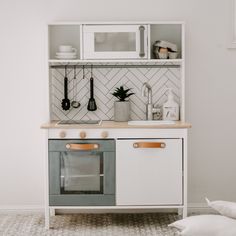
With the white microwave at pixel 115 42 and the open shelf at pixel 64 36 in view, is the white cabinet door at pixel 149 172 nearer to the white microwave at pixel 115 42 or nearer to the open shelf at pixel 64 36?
the white microwave at pixel 115 42

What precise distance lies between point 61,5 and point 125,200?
65.7 inches

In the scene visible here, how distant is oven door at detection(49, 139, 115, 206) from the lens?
3684 millimetres

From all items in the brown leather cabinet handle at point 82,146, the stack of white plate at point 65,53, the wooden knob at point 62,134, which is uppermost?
the stack of white plate at point 65,53

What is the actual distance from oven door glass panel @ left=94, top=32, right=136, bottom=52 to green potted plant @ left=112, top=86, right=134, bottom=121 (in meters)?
0.33

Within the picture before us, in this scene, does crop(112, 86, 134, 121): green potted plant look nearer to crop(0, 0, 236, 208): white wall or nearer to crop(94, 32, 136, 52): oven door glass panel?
crop(94, 32, 136, 52): oven door glass panel

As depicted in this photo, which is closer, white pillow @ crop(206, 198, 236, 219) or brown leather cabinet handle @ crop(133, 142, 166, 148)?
white pillow @ crop(206, 198, 236, 219)

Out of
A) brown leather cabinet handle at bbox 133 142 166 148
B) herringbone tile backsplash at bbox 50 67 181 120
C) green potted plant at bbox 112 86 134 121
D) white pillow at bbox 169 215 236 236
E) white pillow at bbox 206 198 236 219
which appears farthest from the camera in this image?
herringbone tile backsplash at bbox 50 67 181 120

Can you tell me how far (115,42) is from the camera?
12.8ft

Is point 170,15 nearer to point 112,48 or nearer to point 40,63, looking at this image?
point 112,48

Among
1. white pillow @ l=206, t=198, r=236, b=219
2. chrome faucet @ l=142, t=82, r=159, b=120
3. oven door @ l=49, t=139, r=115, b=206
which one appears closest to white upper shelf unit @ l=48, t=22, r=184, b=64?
chrome faucet @ l=142, t=82, r=159, b=120

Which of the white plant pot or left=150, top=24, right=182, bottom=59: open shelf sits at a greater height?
left=150, top=24, right=182, bottom=59: open shelf

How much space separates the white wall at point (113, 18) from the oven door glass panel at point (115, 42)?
0.23 meters

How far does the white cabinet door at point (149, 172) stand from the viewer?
3678 mm

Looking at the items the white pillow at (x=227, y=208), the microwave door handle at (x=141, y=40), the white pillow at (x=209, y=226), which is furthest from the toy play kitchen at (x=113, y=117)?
the white pillow at (x=209, y=226)
